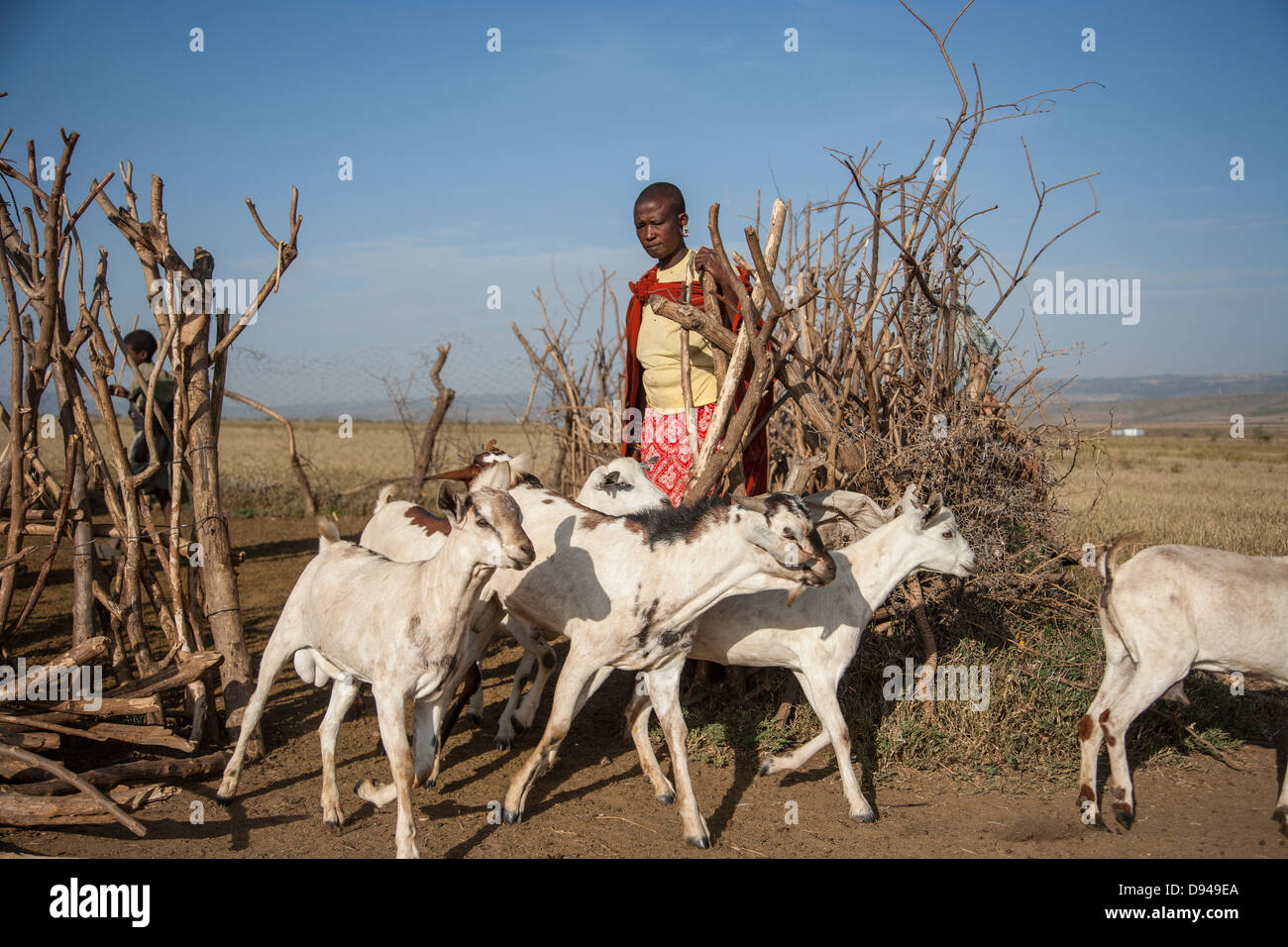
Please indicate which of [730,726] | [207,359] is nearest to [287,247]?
[207,359]

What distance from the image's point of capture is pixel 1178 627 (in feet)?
15.0

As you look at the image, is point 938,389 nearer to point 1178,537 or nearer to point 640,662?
point 640,662

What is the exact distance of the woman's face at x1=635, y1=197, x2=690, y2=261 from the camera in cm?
596

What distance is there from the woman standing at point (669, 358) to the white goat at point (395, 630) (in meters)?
2.07

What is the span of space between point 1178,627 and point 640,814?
9.42 ft

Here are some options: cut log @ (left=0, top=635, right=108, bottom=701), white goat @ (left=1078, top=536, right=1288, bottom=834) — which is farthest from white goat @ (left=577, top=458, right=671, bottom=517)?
cut log @ (left=0, top=635, right=108, bottom=701)

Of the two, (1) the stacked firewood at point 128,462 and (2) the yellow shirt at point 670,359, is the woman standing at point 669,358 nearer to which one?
(2) the yellow shirt at point 670,359

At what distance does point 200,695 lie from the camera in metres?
5.50

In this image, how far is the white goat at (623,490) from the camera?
5.72m

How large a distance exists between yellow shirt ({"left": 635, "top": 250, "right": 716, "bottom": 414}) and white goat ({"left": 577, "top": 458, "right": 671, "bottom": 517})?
666mm

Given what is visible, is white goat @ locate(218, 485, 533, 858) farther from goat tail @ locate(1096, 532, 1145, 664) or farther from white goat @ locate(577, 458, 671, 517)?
goat tail @ locate(1096, 532, 1145, 664)

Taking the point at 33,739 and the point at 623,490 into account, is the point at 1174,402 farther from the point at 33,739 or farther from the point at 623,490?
the point at 33,739

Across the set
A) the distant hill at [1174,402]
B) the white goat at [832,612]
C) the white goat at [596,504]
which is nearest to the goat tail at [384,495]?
the white goat at [596,504]

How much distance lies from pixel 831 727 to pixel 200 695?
12.0 feet
